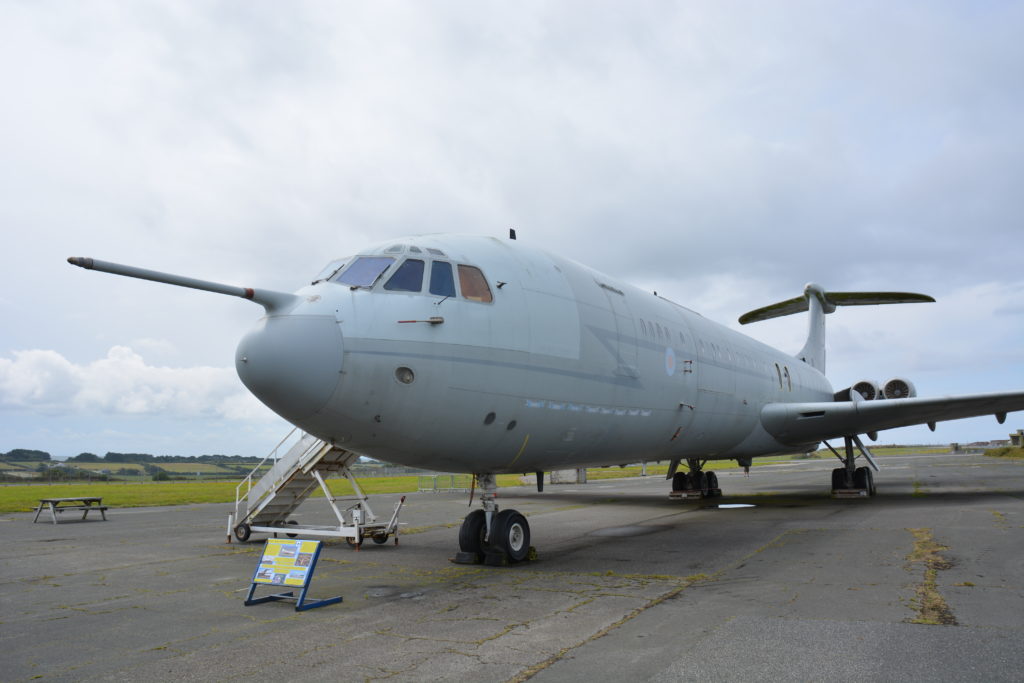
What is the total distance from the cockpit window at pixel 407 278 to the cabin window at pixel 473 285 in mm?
562

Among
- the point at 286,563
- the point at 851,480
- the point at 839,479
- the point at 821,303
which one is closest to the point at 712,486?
the point at 839,479

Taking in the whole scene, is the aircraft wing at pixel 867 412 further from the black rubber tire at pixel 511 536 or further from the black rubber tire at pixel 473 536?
the black rubber tire at pixel 473 536

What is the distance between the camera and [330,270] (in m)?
8.60

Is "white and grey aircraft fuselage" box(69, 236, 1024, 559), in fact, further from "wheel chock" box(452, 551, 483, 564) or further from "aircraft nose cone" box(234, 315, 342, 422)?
"wheel chock" box(452, 551, 483, 564)

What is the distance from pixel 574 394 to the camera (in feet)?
31.8

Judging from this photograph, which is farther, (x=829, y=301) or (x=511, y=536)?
(x=829, y=301)

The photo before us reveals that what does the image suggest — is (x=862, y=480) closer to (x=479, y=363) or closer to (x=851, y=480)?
(x=851, y=480)

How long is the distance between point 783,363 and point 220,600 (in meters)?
18.0

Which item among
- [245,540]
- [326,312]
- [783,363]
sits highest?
[783,363]

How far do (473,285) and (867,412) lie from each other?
531 inches

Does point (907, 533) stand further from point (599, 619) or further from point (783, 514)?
point (599, 619)

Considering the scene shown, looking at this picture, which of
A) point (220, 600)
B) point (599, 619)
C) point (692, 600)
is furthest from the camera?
point (220, 600)

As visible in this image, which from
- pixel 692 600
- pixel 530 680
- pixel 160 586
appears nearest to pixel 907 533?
pixel 692 600

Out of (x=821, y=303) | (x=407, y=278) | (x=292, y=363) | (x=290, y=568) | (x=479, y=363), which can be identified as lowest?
(x=290, y=568)
